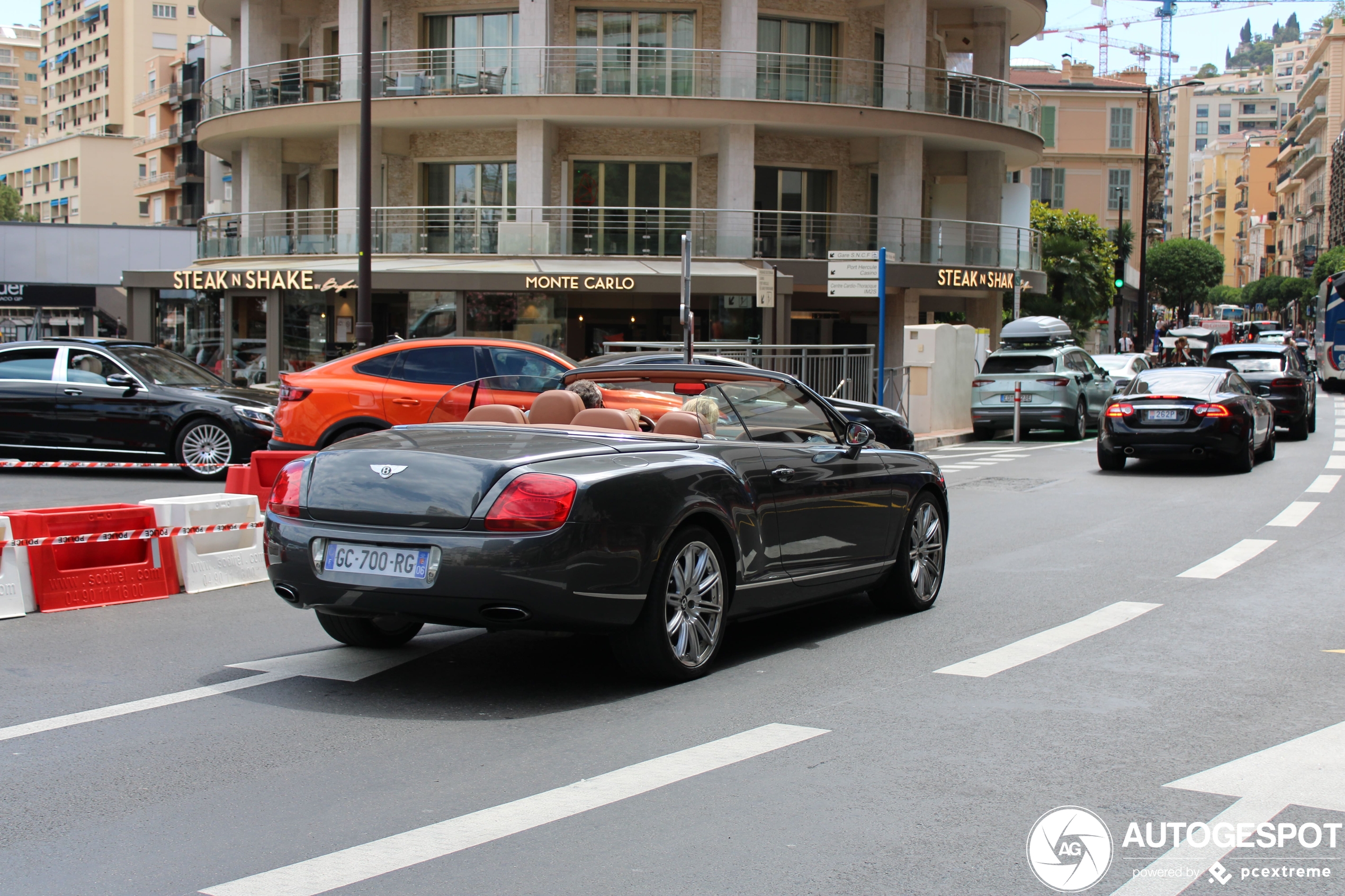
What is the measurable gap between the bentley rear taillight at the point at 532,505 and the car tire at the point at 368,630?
1.51 m

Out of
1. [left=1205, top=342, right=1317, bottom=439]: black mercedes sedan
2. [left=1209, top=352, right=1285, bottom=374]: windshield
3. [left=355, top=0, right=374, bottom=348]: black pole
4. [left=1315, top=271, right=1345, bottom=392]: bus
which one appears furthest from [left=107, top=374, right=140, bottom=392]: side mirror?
[left=1315, top=271, right=1345, bottom=392]: bus

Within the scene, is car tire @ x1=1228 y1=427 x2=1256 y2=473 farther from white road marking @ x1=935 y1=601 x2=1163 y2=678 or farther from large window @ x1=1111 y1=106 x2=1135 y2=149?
large window @ x1=1111 y1=106 x2=1135 y2=149

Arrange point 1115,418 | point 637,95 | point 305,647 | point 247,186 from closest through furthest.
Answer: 1. point 305,647
2. point 1115,418
3. point 637,95
4. point 247,186

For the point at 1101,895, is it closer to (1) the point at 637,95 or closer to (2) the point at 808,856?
(2) the point at 808,856

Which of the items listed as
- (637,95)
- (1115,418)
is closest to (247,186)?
(637,95)

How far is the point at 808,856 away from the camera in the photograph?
4066mm

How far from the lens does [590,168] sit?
33688 mm

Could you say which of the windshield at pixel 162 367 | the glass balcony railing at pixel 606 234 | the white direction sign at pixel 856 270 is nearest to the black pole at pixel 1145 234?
the glass balcony railing at pixel 606 234

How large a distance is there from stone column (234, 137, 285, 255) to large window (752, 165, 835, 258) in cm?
1247

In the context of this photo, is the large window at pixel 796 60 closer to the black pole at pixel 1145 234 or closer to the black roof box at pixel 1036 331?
the black roof box at pixel 1036 331

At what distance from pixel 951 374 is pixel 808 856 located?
23057 millimetres

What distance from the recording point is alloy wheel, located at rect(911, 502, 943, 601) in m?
8.32

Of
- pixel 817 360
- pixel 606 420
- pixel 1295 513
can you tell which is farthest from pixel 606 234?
pixel 606 420

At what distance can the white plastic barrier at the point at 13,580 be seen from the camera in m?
8.06
